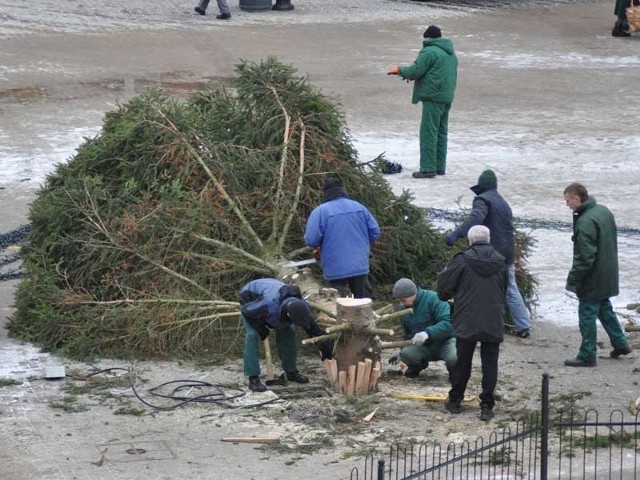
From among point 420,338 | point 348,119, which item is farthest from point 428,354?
point 348,119

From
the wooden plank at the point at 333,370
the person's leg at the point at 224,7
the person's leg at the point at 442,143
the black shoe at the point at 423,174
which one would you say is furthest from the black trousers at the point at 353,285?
the person's leg at the point at 224,7

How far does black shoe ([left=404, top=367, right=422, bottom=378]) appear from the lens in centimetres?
1090

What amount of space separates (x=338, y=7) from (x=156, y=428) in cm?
2151

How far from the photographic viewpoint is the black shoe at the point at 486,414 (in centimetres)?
982

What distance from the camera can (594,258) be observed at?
1105 cm

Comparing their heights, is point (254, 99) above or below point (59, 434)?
above

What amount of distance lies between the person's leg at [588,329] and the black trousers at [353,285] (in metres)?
1.88

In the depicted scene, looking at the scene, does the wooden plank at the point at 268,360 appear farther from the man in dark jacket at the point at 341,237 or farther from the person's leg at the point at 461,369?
the person's leg at the point at 461,369

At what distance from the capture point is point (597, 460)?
29.6 feet

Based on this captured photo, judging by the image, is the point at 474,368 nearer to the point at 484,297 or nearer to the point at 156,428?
the point at 484,297

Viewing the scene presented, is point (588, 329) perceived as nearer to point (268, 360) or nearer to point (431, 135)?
point (268, 360)

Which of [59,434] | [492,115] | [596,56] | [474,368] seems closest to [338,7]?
[596,56]

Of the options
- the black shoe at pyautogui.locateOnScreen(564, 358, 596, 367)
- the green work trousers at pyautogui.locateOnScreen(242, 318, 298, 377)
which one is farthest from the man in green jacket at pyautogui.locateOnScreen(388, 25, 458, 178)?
the green work trousers at pyautogui.locateOnScreen(242, 318, 298, 377)

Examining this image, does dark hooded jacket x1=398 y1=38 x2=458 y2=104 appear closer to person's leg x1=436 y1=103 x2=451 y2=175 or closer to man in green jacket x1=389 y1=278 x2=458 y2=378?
person's leg x1=436 y1=103 x2=451 y2=175
